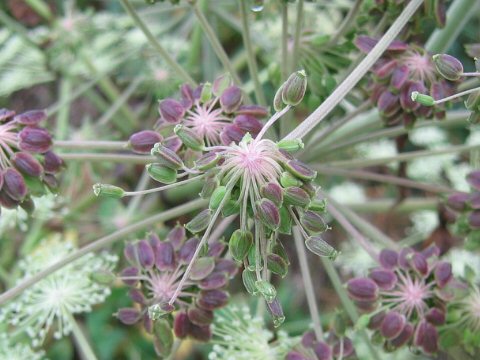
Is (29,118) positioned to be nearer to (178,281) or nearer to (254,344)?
(178,281)

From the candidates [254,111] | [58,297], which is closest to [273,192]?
[254,111]

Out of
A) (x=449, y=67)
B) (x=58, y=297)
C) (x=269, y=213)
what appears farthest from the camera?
(x=58, y=297)

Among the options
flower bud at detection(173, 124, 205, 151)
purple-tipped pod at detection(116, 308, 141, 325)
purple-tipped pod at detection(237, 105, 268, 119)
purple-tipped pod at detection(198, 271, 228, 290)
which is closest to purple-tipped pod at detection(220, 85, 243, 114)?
purple-tipped pod at detection(237, 105, 268, 119)

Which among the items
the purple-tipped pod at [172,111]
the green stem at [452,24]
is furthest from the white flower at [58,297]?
the green stem at [452,24]

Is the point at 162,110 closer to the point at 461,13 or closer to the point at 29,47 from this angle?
the point at 461,13

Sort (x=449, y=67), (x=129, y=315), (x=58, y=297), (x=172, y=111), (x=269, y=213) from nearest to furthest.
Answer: (x=269, y=213), (x=449, y=67), (x=172, y=111), (x=129, y=315), (x=58, y=297)

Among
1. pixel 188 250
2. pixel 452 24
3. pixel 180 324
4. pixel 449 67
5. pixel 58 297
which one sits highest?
pixel 452 24
